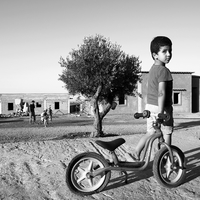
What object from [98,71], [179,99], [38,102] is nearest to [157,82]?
[98,71]

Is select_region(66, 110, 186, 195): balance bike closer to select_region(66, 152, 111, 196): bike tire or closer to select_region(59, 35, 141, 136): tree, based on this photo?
select_region(66, 152, 111, 196): bike tire

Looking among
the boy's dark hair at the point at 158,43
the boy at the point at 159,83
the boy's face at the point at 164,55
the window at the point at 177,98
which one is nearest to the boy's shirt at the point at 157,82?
the boy at the point at 159,83

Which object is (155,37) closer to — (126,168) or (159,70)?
(159,70)

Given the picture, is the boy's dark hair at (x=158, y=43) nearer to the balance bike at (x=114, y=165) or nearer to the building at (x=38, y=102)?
the balance bike at (x=114, y=165)

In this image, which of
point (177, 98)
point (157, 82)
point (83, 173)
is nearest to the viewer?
point (83, 173)

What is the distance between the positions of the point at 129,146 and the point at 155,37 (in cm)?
303

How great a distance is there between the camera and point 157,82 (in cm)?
299

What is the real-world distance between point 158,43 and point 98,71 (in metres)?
9.81

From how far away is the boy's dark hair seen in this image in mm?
2994

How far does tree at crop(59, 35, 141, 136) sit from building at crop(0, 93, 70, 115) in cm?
3155

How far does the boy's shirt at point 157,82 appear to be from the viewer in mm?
2874

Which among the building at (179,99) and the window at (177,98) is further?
the window at (177,98)

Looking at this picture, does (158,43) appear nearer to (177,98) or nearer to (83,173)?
(83,173)

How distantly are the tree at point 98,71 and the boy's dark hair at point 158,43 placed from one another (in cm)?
948
